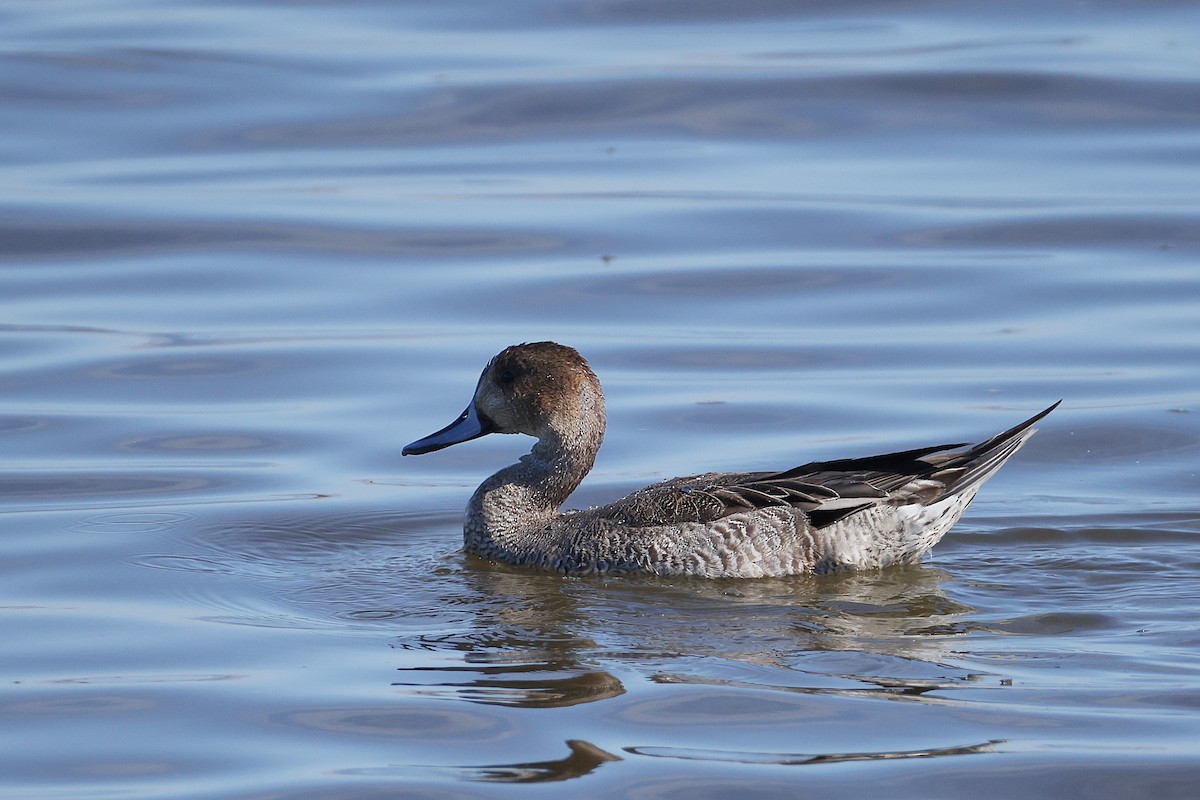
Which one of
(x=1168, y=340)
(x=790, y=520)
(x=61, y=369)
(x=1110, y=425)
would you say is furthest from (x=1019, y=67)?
(x=790, y=520)

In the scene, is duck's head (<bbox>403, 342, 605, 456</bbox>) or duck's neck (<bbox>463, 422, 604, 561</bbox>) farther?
duck's head (<bbox>403, 342, 605, 456</bbox>)

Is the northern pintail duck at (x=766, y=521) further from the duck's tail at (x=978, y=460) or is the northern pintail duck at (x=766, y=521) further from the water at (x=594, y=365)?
the water at (x=594, y=365)

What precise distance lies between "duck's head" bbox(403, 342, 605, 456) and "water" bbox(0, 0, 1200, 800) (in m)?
0.69

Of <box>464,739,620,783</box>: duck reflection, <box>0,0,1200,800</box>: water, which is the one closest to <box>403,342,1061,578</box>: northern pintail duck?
<box>0,0,1200,800</box>: water

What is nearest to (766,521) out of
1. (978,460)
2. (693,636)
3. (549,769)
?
(978,460)

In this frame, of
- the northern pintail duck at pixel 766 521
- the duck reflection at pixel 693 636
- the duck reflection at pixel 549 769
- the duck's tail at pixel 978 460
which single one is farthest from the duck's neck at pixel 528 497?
the duck reflection at pixel 549 769

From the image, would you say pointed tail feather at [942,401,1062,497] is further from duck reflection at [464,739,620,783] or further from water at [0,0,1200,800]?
duck reflection at [464,739,620,783]

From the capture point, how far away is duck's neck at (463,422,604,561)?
8430mm

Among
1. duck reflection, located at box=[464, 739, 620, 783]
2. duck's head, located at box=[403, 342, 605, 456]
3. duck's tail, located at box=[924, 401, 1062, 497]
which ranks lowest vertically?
duck reflection, located at box=[464, 739, 620, 783]

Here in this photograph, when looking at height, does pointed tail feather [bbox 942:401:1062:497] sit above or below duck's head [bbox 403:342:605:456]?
below

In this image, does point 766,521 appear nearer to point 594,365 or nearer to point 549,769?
point 549,769

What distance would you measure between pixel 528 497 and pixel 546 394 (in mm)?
473

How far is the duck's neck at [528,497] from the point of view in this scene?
8430mm

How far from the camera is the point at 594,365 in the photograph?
11.9 m
